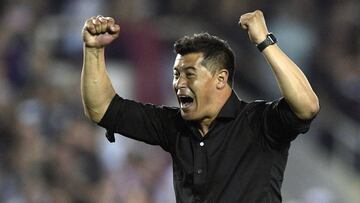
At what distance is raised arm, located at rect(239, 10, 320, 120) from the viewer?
451cm

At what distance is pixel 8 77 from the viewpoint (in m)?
9.71

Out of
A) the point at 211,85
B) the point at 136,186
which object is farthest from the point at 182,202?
the point at 136,186

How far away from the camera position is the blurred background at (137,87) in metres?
8.70

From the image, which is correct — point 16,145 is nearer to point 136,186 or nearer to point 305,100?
point 136,186

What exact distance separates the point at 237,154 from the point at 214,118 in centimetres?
21

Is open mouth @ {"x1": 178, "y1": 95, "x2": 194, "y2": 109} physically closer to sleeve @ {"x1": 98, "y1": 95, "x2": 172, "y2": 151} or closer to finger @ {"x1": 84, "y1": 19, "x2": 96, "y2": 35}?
sleeve @ {"x1": 98, "y1": 95, "x2": 172, "y2": 151}

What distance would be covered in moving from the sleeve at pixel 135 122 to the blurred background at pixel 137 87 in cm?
345

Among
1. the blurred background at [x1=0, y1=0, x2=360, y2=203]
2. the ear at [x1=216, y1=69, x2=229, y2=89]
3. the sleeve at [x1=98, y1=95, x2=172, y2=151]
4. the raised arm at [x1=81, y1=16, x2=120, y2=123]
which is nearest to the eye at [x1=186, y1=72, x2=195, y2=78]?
the ear at [x1=216, y1=69, x2=229, y2=89]

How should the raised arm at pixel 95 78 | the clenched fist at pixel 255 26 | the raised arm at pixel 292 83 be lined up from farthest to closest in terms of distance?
1. the raised arm at pixel 95 78
2. the clenched fist at pixel 255 26
3. the raised arm at pixel 292 83

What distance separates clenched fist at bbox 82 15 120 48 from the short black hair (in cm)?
30

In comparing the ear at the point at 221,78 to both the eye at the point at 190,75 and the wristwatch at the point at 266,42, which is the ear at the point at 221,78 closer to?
the eye at the point at 190,75

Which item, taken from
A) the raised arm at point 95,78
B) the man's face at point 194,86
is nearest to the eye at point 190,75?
the man's face at point 194,86

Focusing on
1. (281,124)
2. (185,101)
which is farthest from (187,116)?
(281,124)

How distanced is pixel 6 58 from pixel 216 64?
5.23m
